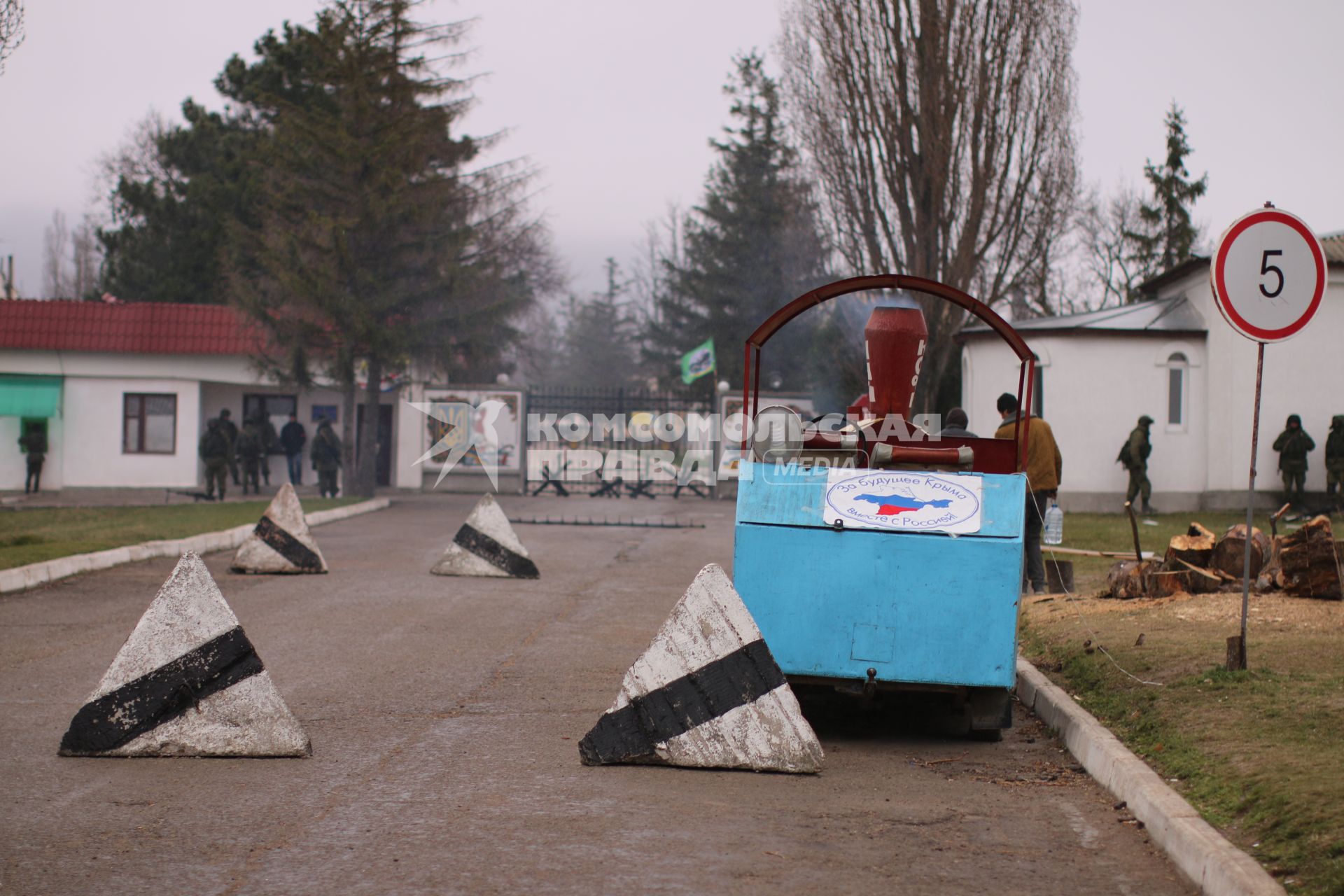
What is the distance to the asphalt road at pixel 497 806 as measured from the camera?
15.1 feet

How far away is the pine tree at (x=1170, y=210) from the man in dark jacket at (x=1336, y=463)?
27.9 metres

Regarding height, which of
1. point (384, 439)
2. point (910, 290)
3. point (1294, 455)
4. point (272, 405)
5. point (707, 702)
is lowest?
point (707, 702)

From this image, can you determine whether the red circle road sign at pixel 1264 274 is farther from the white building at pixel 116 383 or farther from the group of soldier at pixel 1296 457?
the white building at pixel 116 383

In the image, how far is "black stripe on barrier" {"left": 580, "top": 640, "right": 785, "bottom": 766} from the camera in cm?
607

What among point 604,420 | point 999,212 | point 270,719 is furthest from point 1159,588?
point 604,420

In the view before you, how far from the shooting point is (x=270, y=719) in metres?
6.32

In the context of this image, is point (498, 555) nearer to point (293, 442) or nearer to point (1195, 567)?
point (1195, 567)

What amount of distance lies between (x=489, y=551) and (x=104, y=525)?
30.1 feet

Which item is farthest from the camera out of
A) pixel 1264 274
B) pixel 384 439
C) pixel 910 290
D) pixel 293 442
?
pixel 384 439

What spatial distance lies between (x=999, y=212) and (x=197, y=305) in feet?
66.9

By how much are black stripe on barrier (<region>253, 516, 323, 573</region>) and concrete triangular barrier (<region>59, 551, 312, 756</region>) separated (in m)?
8.46

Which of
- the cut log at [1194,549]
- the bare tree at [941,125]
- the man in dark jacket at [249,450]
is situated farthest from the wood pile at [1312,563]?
the man in dark jacket at [249,450]

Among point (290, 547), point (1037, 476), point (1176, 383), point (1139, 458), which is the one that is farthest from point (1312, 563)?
point (1176, 383)

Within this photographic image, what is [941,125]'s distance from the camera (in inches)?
1163
